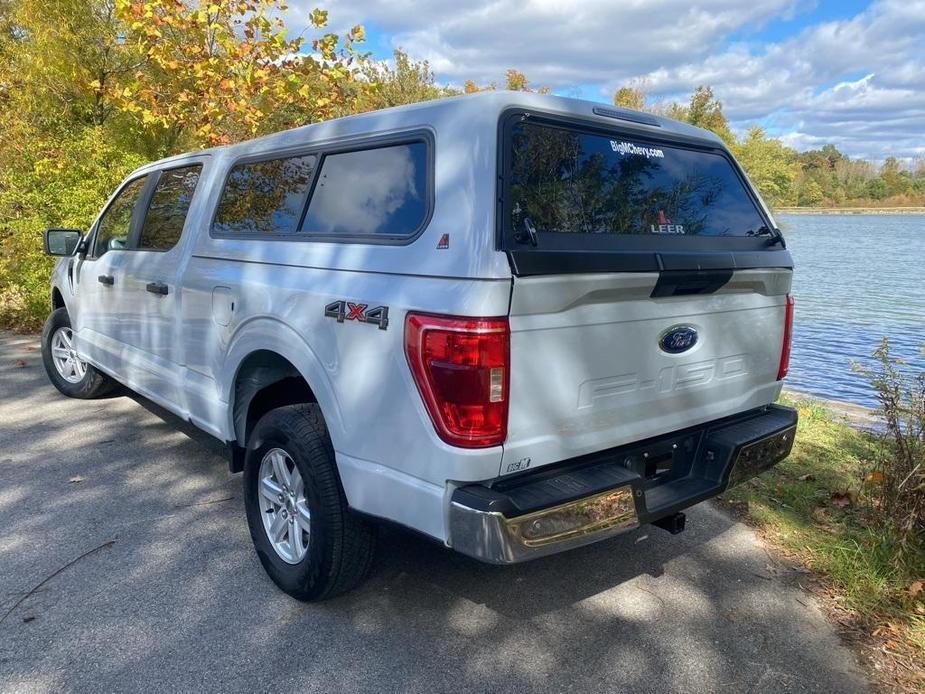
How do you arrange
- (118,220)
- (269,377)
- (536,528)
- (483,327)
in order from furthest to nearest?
(118,220)
(269,377)
(536,528)
(483,327)

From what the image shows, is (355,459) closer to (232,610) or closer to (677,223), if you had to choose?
(232,610)

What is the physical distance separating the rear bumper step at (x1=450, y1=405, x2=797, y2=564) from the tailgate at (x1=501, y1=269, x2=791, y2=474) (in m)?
0.07

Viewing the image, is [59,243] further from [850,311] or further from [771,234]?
[850,311]

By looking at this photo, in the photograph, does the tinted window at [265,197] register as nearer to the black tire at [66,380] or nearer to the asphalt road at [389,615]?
the asphalt road at [389,615]

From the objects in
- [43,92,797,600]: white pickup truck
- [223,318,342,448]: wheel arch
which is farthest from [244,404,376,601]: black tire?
[223,318,342,448]: wheel arch

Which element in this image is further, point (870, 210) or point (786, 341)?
point (870, 210)

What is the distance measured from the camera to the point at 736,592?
3311 mm

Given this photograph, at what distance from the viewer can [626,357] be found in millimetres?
2697

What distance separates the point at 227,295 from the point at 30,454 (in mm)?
2490

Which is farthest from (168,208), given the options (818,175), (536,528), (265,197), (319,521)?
(818,175)

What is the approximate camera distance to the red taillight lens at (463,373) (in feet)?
7.48

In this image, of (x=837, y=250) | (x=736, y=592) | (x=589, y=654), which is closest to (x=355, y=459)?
(x=589, y=654)

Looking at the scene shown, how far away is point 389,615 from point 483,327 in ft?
4.93

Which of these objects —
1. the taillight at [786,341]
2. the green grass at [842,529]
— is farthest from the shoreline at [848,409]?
the taillight at [786,341]
